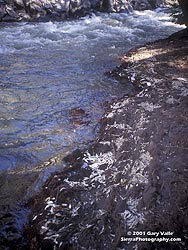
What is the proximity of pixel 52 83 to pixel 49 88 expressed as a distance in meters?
0.28

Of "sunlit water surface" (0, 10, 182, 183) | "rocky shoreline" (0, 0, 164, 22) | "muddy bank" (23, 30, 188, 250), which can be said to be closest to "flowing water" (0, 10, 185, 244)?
"sunlit water surface" (0, 10, 182, 183)

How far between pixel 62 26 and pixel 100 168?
34.1 feet

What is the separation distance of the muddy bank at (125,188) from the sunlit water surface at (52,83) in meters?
0.48

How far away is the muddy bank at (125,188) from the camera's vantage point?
252 centimetres

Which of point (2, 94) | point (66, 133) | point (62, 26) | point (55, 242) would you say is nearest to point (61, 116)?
point (66, 133)

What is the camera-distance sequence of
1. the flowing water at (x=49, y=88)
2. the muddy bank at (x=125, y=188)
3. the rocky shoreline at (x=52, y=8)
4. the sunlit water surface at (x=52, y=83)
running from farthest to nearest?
the rocky shoreline at (x=52, y=8)
the sunlit water surface at (x=52, y=83)
the flowing water at (x=49, y=88)
the muddy bank at (x=125, y=188)

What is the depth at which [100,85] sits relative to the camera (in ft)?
20.4

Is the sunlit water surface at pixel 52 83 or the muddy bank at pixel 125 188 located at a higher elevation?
the muddy bank at pixel 125 188

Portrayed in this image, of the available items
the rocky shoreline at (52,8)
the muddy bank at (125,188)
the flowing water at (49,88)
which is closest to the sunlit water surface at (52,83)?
the flowing water at (49,88)

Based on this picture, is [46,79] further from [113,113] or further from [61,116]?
[113,113]

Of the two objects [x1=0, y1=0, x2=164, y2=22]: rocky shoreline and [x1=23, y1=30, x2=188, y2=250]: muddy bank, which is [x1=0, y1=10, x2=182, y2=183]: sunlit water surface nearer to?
[x1=23, y1=30, x2=188, y2=250]: muddy bank

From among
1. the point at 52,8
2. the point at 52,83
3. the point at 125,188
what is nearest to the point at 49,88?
the point at 52,83

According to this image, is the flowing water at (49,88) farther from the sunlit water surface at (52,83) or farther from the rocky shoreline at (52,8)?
the rocky shoreline at (52,8)

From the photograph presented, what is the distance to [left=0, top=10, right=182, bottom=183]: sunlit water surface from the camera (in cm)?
419
